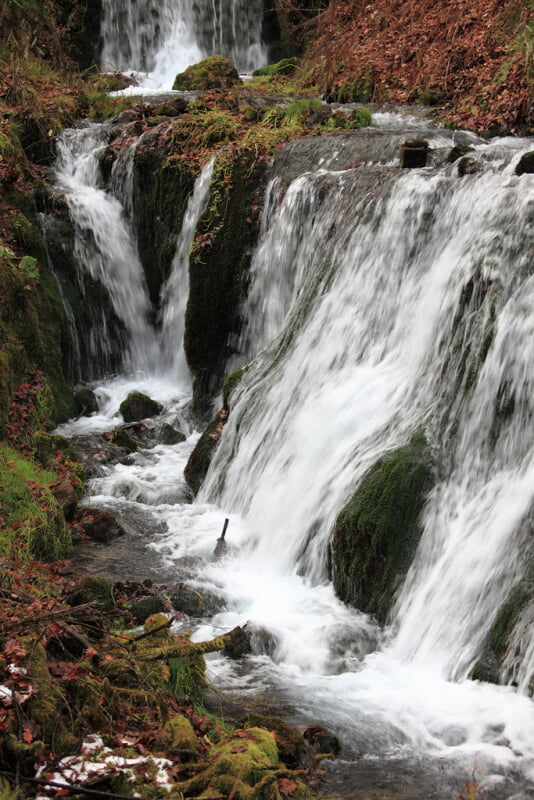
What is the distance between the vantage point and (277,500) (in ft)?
23.7

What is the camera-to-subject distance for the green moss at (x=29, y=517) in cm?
626

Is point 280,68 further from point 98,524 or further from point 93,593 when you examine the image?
point 93,593

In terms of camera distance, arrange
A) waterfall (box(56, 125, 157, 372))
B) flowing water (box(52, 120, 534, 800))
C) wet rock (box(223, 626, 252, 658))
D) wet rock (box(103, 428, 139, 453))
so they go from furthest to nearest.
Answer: waterfall (box(56, 125, 157, 372)) → wet rock (box(103, 428, 139, 453)) → wet rock (box(223, 626, 252, 658)) → flowing water (box(52, 120, 534, 800))

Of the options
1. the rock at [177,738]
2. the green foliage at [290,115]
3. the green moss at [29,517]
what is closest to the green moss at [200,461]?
the green moss at [29,517]

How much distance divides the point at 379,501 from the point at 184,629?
1.70 m

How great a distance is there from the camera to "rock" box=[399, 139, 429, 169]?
9.11 m

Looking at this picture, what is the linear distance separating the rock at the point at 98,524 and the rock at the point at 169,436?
271cm

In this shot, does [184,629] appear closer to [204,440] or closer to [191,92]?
[204,440]

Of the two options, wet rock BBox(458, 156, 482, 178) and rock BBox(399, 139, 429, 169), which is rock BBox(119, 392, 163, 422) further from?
wet rock BBox(458, 156, 482, 178)

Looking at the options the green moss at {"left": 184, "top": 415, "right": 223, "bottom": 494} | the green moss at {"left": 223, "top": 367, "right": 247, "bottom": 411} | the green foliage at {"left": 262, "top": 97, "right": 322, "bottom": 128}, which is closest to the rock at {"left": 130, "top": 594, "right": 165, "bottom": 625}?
the green moss at {"left": 184, "top": 415, "right": 223, "bottom": 494}

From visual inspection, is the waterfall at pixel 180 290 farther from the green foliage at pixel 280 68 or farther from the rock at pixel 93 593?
the green foliage at pixel 280 68

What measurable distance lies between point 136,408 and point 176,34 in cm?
1397

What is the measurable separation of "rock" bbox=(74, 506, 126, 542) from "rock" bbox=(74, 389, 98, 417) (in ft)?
12.4

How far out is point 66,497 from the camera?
293 inches
